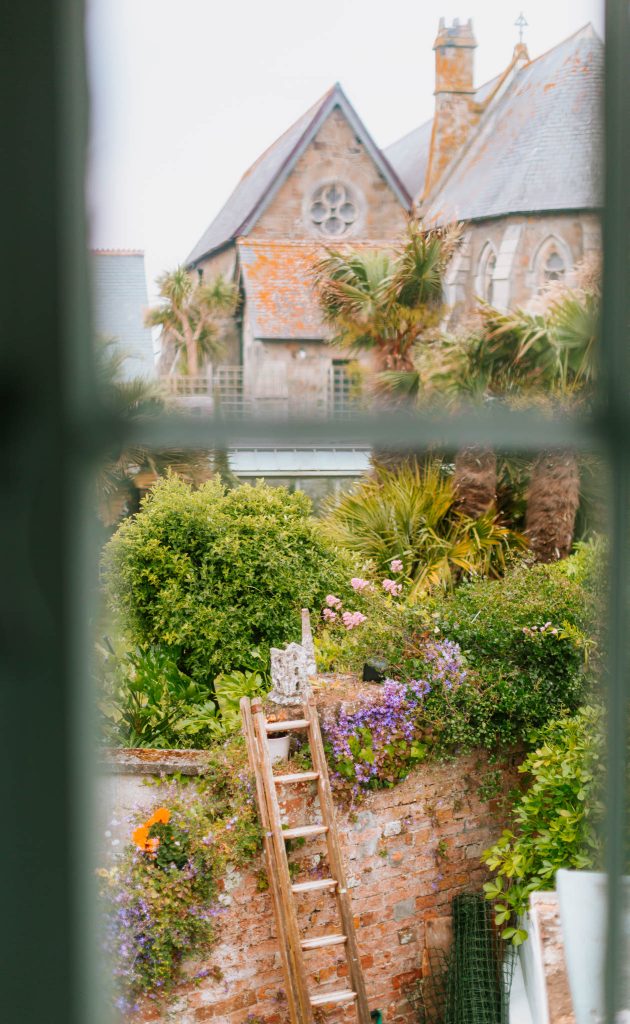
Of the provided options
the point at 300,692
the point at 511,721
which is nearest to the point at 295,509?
the point at 300,692

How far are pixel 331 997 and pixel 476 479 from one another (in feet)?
4.96

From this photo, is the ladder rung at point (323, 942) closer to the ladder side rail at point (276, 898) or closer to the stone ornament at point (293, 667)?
the ladder side rail at point (276, 898)

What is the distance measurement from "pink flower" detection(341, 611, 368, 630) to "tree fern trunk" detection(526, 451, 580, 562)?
16.5 inches

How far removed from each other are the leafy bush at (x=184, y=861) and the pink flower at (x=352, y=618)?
36 centimetres

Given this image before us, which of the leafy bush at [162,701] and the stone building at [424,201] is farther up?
the stone building at [424,201]

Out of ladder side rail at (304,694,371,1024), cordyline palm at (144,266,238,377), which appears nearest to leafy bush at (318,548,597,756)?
ladder side rail at (304,694,371,1024)

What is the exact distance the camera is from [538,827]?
1469 millimetres

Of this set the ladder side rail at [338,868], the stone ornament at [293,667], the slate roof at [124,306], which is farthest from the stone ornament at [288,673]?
the slate roof at [124,306]

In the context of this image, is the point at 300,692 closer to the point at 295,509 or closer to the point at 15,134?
the point at 295,509

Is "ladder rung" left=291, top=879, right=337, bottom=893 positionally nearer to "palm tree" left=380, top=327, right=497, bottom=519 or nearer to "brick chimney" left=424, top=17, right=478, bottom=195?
"palm tree" left=380, top=327, right=497, bottom=519

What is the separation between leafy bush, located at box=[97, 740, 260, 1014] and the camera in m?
1.43

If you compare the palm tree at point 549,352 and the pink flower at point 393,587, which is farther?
the pink flower at point 393,587

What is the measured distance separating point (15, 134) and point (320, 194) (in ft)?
0.80

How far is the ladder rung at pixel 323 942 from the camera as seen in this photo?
191cm
